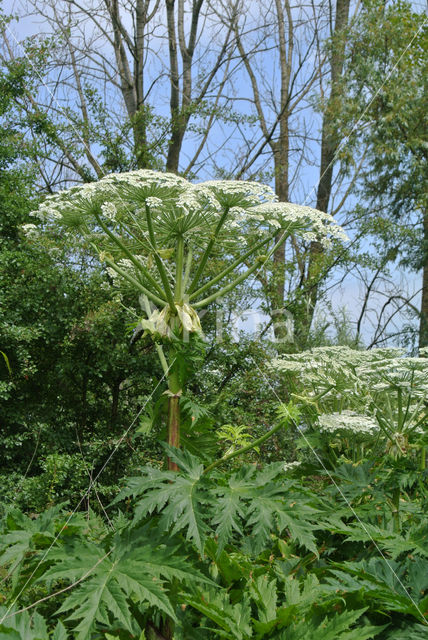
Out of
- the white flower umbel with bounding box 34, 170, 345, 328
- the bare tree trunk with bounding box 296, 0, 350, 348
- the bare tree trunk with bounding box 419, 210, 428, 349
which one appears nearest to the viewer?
the white flower umbel with bounding box 34, 170, 345, 328

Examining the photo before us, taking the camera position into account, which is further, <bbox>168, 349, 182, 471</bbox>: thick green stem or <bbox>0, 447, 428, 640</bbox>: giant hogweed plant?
<bbox>168, 349, 182, 471</bbox>: thick green stem

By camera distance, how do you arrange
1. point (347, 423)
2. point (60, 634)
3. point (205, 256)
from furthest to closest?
point (347, 423) < point (205, 256) < point (60, 634)

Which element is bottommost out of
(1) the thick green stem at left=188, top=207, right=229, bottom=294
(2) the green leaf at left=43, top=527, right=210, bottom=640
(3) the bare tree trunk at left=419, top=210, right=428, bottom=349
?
(2) the green leaf at left=43, top=527, right=210, bottom=640

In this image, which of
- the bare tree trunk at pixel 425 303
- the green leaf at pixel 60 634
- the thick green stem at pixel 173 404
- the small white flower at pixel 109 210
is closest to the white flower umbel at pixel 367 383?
the thick green stem at pixel 173 404

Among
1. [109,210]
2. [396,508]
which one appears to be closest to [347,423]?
[396,508]

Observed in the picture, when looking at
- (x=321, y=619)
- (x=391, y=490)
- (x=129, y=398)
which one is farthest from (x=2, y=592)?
(x=129, y=398)

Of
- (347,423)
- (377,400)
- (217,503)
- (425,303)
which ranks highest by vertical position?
(425,303)

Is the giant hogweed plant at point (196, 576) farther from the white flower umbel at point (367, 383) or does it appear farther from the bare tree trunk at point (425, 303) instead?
the bare tree trunk at point (425, 303)

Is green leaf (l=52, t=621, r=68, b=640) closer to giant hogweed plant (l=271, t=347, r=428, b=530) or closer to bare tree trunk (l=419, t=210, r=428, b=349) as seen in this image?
giant hogweed plant (l=271, t=347, r=428, b=530)

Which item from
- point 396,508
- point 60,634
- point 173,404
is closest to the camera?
point 60,634

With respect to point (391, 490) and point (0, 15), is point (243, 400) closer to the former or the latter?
point (391, 490)

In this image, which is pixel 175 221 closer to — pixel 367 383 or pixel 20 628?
pixel 367 383

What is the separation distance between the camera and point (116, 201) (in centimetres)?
236

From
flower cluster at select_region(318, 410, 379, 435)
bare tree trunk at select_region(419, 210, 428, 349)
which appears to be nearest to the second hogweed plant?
flower cluster at select_region(318, 410, 379, 435)
